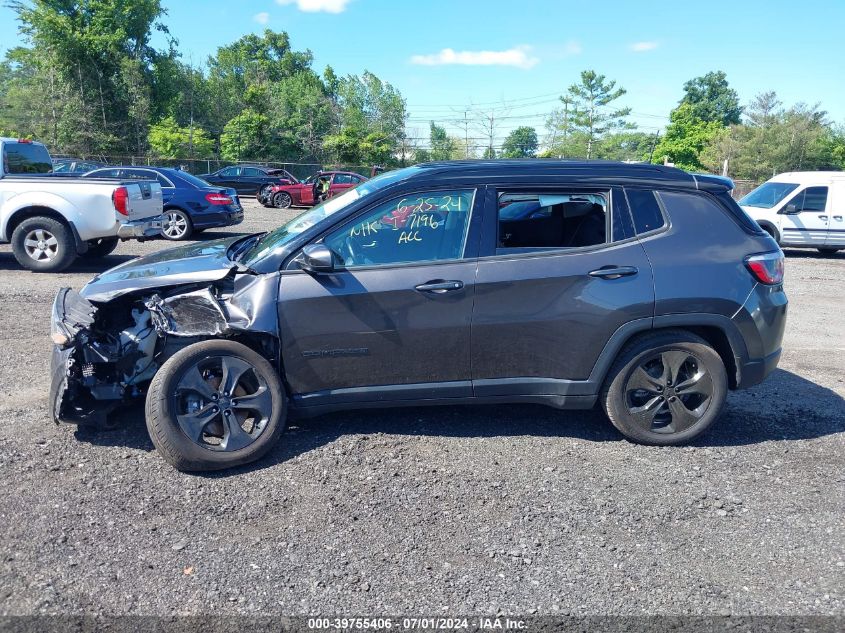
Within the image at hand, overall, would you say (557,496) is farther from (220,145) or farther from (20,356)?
(220,145)

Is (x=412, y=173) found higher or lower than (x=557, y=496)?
higher

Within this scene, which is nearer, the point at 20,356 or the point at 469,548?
the point at 469,548

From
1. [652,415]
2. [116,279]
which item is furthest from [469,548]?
[116,279]

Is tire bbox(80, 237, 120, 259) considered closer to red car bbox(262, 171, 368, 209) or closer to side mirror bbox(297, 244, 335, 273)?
side mirror bbox(297, 244, 335, 273)

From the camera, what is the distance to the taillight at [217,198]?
14.9 m

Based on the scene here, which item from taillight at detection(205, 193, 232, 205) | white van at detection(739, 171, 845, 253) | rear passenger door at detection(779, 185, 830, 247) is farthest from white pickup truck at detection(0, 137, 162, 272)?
rear passenger door at detection(779, 185, 830, 247)

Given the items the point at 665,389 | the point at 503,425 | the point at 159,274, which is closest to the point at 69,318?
the point at 159,274

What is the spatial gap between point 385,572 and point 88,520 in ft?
5.09

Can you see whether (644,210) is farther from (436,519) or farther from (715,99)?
(715,99)

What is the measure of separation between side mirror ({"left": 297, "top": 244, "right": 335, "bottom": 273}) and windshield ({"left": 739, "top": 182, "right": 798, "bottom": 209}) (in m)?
14.0

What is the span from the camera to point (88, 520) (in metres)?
3.47

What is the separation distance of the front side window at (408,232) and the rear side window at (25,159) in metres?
8.52

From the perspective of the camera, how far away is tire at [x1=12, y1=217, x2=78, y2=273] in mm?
9969

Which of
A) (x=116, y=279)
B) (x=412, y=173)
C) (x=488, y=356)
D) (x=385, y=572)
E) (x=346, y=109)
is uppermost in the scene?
(x=346, y=109)
